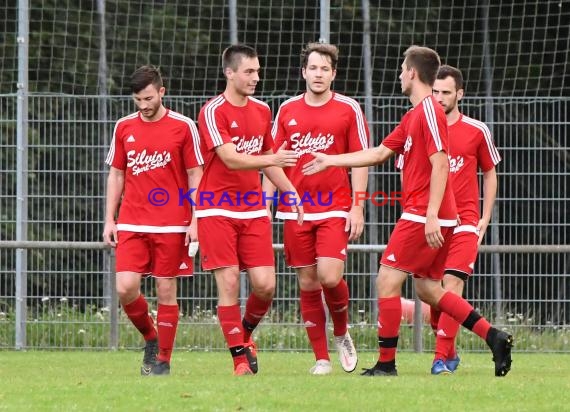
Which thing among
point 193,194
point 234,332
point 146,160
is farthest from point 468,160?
point 146,160

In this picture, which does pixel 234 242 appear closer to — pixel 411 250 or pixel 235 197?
pixel 235 197

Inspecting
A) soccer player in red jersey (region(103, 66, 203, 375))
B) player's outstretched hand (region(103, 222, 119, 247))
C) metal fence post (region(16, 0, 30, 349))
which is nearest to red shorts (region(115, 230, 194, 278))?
soccer player in red jersey (region(103, 66, 203, 375))

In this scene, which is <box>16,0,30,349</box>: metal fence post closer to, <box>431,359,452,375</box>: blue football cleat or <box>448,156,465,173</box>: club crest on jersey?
<box>448,156,465,173</box>: club crest on jersey

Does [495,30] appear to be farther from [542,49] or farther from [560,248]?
[560,248]

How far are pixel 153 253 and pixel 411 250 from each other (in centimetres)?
191

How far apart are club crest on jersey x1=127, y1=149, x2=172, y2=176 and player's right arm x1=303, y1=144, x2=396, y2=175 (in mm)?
1071

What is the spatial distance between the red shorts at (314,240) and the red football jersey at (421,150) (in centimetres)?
76

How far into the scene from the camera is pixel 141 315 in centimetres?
1098

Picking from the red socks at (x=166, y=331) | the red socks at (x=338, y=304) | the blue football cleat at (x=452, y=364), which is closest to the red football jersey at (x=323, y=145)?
the red socks at (x=338, y=304)

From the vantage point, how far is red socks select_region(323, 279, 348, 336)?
10.8m

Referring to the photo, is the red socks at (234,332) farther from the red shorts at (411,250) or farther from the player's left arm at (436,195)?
the player's left arm at (436,195)

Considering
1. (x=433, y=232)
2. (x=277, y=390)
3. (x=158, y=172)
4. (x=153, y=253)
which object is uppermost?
(x=158, y=172)

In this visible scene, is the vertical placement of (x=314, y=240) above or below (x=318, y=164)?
below

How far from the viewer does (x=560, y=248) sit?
46.6 feet
